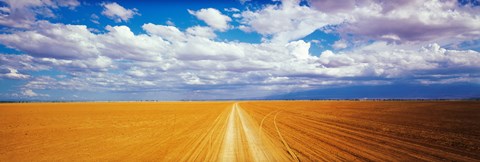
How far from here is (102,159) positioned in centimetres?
1066

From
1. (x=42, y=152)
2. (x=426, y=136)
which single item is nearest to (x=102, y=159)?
(x=42, y=152)

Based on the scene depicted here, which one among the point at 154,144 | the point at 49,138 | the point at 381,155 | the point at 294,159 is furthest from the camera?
the point at 49,138

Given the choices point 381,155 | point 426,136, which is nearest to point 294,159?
point 381,155

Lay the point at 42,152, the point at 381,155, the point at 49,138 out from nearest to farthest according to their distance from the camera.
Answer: the point at 381,155, the point at 42,152, the point at 49,138

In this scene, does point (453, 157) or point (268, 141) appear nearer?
point (453, 157)

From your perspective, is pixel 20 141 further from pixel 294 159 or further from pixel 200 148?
pixel 294 159

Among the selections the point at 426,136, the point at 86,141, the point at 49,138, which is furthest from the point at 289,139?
the point at 49,138

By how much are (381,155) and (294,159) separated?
9.97 feet

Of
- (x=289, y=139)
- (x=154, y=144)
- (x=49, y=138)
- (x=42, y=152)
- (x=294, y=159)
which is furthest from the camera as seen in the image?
(x=49, y=138)

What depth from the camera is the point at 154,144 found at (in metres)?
13.7

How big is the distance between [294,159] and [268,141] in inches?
154

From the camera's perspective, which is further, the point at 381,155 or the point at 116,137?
the point at 116,137

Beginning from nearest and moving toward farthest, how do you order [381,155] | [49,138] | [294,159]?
1. [294,159]
2. [381,155]
3. [49,138]

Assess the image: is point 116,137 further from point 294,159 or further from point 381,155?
point 381,155
